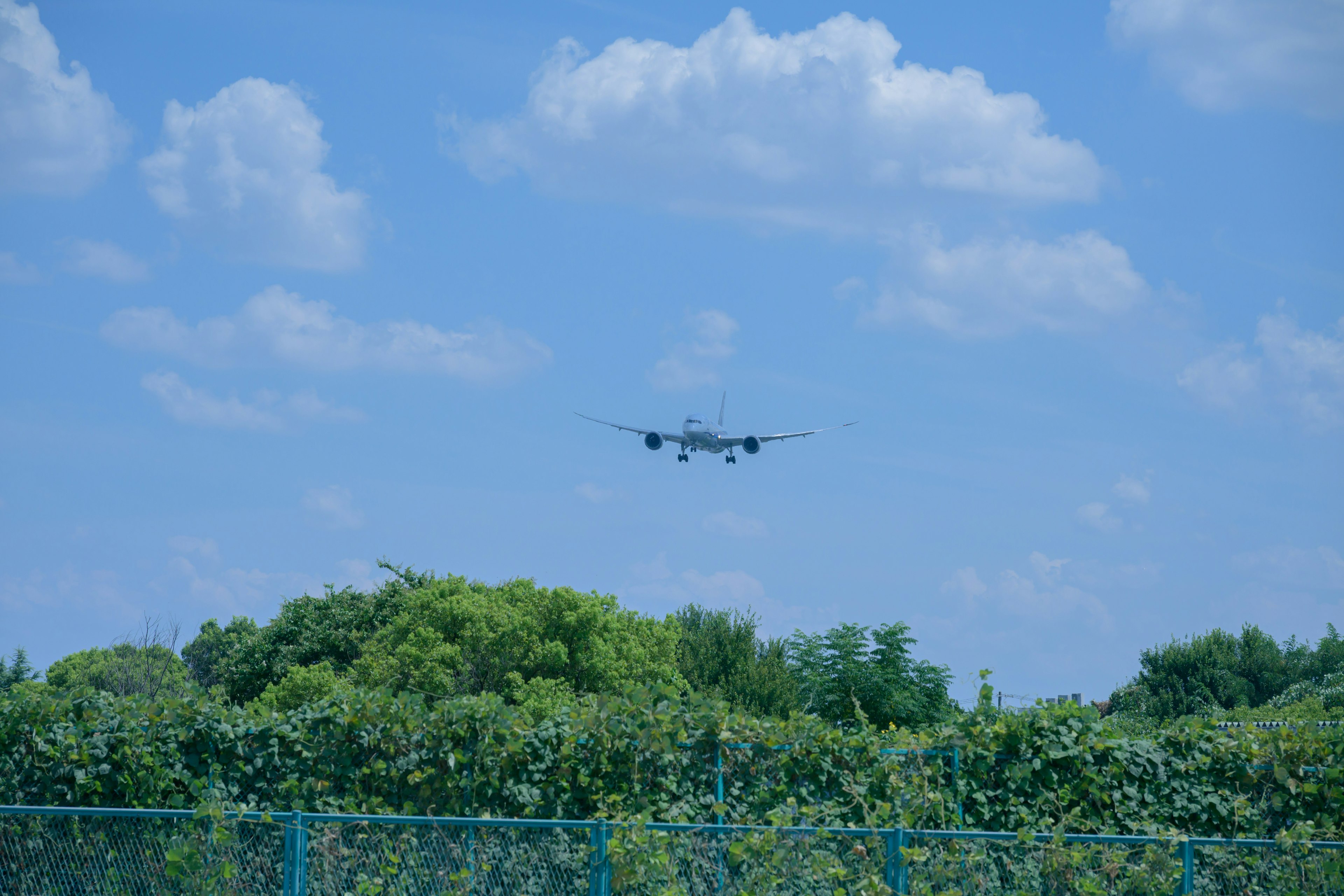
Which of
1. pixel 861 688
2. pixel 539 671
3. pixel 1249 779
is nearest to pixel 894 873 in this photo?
pixel 1249 779

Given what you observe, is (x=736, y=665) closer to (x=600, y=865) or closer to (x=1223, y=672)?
(x=1223, y=672)

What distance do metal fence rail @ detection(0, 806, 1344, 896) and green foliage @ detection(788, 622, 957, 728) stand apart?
1324 inches

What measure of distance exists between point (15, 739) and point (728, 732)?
7.05m

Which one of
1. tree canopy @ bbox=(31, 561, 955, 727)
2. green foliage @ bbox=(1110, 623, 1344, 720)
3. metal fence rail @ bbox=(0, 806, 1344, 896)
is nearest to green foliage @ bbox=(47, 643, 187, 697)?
tree canopy @ bbox=(31, 561, 955, 727)

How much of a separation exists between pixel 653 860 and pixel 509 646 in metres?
29.3

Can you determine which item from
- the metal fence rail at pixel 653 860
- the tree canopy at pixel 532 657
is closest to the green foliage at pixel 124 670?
the tree canopy at pixel 532 657

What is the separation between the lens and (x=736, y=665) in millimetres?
49625

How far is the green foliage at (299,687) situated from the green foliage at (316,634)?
407cm

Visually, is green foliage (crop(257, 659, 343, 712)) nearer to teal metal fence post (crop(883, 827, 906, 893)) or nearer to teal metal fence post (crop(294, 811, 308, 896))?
teal metal fence post (crop(294, 811, 308, 896))

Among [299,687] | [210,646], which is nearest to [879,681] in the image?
[299,687]

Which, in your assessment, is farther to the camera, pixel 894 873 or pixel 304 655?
pixel 304 655

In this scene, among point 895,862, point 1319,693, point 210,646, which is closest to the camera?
point 895,862

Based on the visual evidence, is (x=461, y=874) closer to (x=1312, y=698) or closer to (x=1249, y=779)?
Result: (x=1249, y=779)

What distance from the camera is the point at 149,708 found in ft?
37.5
